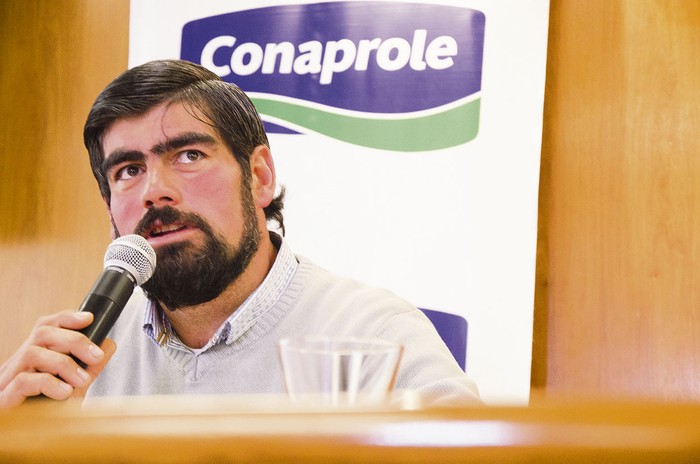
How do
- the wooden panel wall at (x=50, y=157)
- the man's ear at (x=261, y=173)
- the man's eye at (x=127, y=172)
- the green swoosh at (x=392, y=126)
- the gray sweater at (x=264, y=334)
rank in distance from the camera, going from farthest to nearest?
1. the wooden panel wall at (x=50, y=157)
2. the green swoosh at (x=392, y=126)
3. the man's ear at (x=261, y=173)
4. the man's eye at (x=127, y=172)
5. the gray sweater at (x=264, y=334)

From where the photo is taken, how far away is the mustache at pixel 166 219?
1.67 metres

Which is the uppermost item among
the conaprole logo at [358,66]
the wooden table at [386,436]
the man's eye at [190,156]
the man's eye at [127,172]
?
the conaprole logo at [358,66]

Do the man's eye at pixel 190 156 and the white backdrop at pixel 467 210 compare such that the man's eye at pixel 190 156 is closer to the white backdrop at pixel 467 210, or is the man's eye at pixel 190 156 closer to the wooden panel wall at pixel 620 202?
the white backdrop at pixel 467 210

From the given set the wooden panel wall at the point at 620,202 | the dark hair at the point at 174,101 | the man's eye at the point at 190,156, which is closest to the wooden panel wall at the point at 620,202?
the wooden panel wall at the point at 620,202

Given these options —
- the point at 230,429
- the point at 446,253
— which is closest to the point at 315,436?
the point at 230,429

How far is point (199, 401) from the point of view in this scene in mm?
279

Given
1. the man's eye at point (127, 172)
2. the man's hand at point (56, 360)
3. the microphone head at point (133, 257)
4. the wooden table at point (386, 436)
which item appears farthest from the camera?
the man's eye at point (127, 172)

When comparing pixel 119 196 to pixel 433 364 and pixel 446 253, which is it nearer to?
pixel 433 364

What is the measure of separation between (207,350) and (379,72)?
43.8 inches

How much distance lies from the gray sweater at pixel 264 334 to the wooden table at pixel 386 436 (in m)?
1.29

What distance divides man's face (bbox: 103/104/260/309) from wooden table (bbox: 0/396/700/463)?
145 centimetres

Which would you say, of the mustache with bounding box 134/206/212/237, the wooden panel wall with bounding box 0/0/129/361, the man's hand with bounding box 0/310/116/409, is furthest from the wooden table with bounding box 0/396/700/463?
the wooden panel wall with bounding box 0/0/129/361

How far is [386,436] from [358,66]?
89.7 inches

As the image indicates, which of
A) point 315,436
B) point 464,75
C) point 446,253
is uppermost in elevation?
point 464,75
